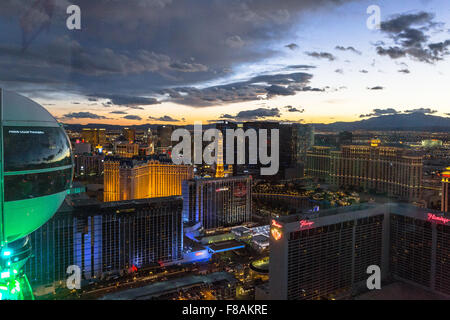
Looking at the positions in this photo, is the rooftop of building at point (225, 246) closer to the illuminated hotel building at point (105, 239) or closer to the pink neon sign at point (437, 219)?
the illuminated hotel building at point (105, 239)

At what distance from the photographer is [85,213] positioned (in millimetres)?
9492

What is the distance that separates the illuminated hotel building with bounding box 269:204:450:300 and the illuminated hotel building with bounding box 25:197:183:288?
483 centimetres

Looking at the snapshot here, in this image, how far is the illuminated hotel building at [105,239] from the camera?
9016 millimetres

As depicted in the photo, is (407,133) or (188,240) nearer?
(188,240)

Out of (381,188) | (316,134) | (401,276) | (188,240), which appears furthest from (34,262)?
(316,134)

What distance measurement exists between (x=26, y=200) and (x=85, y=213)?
8004mm

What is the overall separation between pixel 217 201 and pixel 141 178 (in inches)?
171

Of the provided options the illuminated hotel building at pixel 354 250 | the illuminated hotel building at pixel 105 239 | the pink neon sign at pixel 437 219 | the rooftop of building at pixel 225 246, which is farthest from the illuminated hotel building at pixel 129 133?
the pink neon sign at pixel 437 219

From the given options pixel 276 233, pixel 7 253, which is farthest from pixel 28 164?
pixel 276 233

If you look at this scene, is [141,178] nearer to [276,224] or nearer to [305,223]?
[276,224]

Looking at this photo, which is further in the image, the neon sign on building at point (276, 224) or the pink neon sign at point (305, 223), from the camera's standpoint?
the pink neon sign at point (305, 223)

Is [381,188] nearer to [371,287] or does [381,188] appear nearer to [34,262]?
[371,287]

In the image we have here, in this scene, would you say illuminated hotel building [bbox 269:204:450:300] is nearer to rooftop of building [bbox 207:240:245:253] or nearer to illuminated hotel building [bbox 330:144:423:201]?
rooftop of building [bbox 207:240:245:253]

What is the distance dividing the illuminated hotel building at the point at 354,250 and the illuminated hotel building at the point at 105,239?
483 cm
